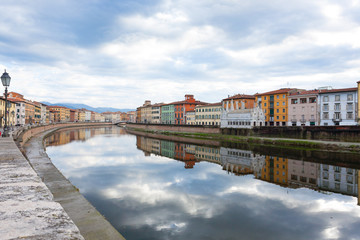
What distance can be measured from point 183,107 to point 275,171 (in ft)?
273

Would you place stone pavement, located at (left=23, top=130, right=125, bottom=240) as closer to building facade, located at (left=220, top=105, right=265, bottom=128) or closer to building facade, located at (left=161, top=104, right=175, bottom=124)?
building facade, located at (left=220, top=105, right=265, bottom=128)

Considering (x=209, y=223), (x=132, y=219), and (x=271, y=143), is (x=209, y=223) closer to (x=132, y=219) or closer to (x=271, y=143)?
(x=132, y=219)

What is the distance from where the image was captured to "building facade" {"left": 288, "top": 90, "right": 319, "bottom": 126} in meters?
65.0

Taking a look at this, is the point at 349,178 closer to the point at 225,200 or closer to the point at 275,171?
the point at 275,171

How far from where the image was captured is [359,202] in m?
16.1

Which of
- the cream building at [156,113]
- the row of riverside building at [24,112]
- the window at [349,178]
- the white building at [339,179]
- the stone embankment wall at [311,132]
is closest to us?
the white building at [339,179]

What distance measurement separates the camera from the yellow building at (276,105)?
237ft

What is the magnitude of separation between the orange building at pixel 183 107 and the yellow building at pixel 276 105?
35.1 metres

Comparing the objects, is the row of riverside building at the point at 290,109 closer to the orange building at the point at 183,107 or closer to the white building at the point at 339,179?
the orange building at the point at 183,107

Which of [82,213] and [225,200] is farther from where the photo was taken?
[225,200]

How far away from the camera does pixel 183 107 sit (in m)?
108

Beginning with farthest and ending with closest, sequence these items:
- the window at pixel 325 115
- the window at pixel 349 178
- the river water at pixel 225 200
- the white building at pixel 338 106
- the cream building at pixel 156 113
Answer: the cream building at pixel 156 113 → the window at pixel 325 115 → the white building at pixel 338 106 → the window at pixel 349 178 → the river water at pixel 225 200

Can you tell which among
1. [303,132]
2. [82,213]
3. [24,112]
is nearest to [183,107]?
[303,132]

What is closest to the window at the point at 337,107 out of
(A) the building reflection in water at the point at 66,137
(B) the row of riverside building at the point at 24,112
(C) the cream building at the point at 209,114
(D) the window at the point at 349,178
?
(C) the cream building at the point at 209,114
